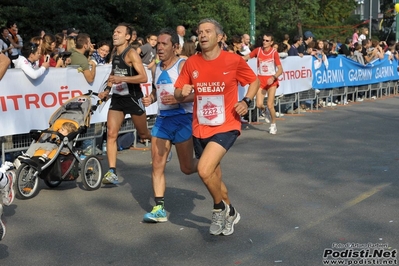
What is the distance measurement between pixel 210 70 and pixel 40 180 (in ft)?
13.2

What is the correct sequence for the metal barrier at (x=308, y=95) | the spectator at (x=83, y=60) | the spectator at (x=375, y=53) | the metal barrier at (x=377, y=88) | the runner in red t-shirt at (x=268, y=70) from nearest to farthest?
the spectator at (x=83, y=60)
the runner in red t-shirt at (x=268, y=70)
the metal barrier at (x=308, y=95)
the spectator at (x=375, y=53)
the metal barrier at (x=377, y=88)

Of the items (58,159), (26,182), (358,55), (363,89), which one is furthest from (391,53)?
(26,182)

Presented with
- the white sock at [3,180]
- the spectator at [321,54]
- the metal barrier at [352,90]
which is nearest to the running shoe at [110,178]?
the white sock at [3,180]

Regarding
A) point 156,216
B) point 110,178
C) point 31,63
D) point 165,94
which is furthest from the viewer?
point 31,63

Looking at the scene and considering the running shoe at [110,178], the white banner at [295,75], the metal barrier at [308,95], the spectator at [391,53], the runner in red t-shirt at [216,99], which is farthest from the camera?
the spectator at [391,53]

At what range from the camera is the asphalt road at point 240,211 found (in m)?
6.65

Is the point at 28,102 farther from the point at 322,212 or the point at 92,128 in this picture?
the point at 322,212

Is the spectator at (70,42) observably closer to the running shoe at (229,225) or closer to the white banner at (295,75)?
the white banner at (295,75)

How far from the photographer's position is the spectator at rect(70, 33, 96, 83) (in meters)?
11.8

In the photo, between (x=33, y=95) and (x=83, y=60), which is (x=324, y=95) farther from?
(x=33, y=95)

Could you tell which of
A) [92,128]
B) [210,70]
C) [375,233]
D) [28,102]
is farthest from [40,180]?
[375,233]

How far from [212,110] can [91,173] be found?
3.00 metres

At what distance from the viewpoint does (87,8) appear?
76.1 feet

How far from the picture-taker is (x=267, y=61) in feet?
49.3
